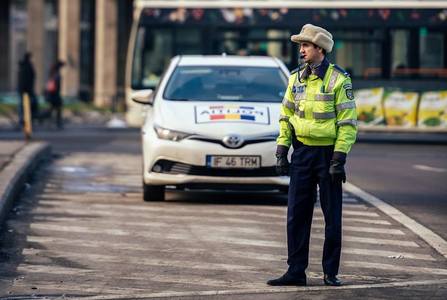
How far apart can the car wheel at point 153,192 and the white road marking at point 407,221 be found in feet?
7.22

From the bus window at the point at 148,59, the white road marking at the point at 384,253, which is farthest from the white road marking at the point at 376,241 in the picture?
the bus window at the point at 148,59

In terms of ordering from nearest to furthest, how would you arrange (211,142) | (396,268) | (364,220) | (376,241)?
1. (396,268)
2. (376,241)
3. (364,220)
4. (211,142)

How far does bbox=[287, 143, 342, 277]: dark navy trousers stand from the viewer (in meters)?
8.88

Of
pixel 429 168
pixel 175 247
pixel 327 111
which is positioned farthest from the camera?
pixel 429 168

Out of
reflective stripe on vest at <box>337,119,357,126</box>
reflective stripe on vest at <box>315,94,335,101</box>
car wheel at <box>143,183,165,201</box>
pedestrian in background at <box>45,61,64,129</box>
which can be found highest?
reflective stripe on vest at <box>315,94,335,101</box>

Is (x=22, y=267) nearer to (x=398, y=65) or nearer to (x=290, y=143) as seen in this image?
(x=290, y=143)

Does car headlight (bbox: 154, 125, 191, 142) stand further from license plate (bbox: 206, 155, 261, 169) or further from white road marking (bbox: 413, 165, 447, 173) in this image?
white road marking (bbox: 413, 165, 447, 173)

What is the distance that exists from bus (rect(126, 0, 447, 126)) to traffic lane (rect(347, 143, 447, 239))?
82.8 inches

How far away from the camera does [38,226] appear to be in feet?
40.5

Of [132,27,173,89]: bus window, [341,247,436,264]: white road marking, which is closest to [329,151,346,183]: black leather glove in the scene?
[341,247,436,264]: white road marking

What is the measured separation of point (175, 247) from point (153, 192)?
12.3 ft

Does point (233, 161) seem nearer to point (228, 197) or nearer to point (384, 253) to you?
point (228, 197)

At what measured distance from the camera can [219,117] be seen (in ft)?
47.1

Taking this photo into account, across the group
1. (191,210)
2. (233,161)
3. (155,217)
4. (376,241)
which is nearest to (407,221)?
(376,241)
